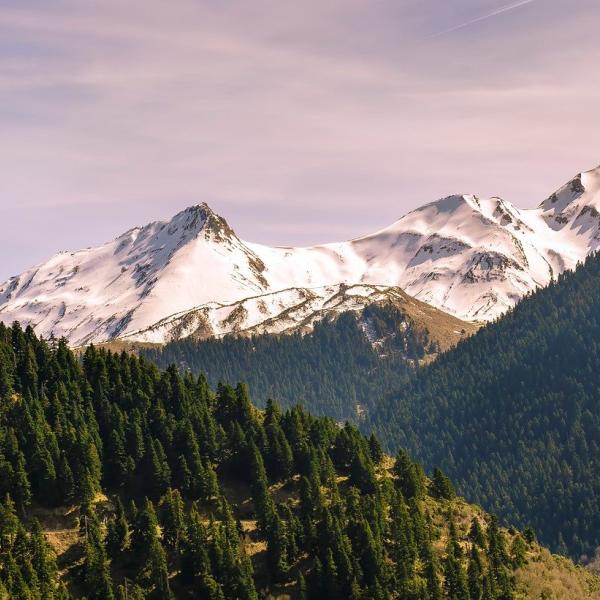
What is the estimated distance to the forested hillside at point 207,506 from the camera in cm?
14162

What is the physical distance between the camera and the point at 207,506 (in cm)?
16238

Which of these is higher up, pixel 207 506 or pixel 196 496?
pixel 196 496

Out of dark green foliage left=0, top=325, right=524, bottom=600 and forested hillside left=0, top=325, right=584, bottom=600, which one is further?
forested hillside left=0, top=325, right=584, bottom=600

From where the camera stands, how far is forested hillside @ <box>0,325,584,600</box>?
14162 centimetres

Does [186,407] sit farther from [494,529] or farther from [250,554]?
[494,529]

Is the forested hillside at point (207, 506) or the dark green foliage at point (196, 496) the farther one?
the forested hillside at point (207, 506)

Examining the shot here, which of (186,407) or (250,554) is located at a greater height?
(186,407)

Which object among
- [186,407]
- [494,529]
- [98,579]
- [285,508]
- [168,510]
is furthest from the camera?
[186,407]

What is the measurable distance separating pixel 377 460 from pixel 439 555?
105ft

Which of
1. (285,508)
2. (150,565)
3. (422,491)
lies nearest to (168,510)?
(150,565)

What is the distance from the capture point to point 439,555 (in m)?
160

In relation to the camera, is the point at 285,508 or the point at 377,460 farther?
the point at 377,460

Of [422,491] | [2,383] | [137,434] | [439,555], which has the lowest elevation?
[439,555]

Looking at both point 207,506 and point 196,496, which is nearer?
point 207,506
